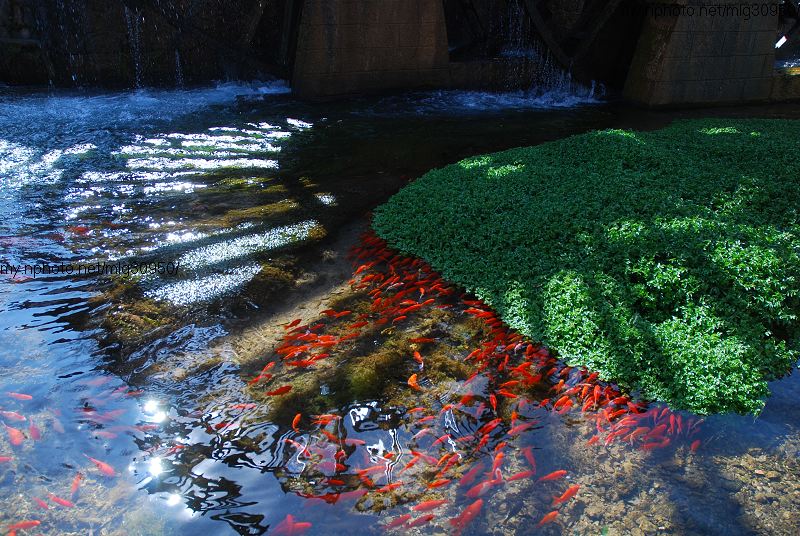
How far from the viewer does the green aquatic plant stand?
12.5 feet

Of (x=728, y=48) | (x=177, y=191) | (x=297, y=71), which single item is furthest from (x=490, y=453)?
(x=728, y=48)

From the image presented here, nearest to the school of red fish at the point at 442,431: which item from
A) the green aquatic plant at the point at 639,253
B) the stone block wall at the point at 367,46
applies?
the green aquatic plant at the point at 639,253

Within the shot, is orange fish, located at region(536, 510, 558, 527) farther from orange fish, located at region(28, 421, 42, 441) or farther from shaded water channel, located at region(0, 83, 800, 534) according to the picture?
orange fish, located at region(28, 421, 42, 441)

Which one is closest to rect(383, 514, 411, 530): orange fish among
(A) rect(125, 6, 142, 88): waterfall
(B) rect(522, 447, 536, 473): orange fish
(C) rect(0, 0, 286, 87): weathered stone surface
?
(B) rect(522, 447, 536, 473): orange fish

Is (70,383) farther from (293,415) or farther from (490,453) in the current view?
(490,453)

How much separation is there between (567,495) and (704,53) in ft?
33.9

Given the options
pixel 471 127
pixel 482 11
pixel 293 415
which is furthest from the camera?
pixel 482 11

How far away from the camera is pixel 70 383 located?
3.66 metres

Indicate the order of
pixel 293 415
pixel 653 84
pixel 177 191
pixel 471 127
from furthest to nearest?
pixel 653 84, pixel 471 127, pixel 177 191, pixel 293 415

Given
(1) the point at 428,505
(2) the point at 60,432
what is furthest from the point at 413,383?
(2) the point at 60,432

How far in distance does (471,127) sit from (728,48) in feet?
17.6

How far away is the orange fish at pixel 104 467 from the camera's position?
3.05 meters

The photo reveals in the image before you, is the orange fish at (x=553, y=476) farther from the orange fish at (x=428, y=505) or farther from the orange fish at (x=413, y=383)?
the orange fish at (x=413, y=383)

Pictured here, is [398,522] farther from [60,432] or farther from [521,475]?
[60,432]
